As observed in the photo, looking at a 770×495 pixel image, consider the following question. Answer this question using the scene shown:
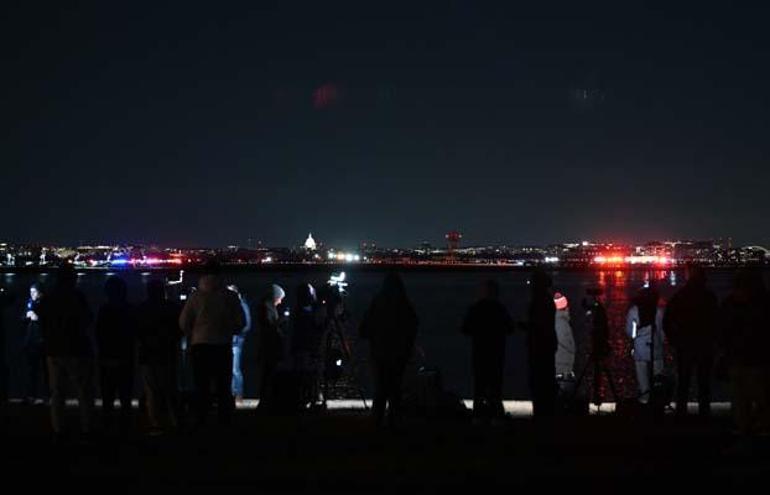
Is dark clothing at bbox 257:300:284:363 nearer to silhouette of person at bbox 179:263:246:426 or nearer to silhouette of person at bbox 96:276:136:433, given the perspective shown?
silhouette of person at bbox 179:263:246:426

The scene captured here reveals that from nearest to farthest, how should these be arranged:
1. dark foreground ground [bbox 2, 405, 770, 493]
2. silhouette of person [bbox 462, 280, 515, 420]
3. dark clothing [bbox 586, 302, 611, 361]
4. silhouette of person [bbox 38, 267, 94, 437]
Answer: dark foreground ground [bbox 2, 405, 770, 493] < silhouette of person [bbox 38, 267, 94, 437] < silhouette of person [bbox 462, 280, 515, 420] < dark clothing [bbox 586, 302, 611, 361]

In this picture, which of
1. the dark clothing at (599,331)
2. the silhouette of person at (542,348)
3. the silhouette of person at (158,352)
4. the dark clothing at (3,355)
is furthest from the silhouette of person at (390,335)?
the dark clothing at (3,355)

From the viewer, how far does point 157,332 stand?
32.1ft

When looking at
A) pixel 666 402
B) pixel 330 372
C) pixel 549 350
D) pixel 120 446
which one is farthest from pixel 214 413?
pixel 666 402

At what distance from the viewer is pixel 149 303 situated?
32.4ft

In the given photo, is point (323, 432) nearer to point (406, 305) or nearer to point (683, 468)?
point (406, 305)

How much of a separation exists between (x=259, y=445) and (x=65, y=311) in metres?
2.18

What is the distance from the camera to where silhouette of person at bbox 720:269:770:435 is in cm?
879

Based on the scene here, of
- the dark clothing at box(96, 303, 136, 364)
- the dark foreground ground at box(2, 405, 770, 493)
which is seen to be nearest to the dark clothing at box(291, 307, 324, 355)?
the dark foreground ground at box(2, 405, 770, 493)

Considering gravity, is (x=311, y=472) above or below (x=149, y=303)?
below

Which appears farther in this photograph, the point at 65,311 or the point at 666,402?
the point at 666,402

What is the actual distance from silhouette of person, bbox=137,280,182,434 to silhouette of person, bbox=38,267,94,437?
576mm

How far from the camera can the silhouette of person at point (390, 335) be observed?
9797mm

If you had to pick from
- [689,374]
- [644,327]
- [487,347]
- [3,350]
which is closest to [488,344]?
[487,347]
